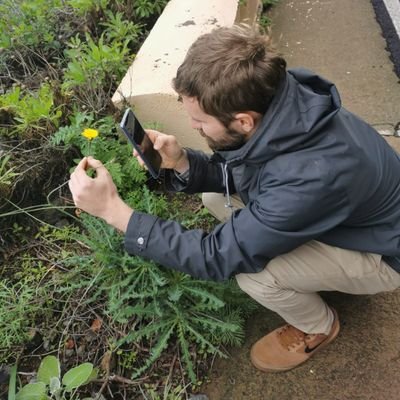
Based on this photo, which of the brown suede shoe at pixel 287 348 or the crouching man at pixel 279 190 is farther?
Answer: the brown suede shoe at pixel 287 348

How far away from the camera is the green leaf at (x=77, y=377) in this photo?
1868 mm

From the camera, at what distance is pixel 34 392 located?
1.89 meters

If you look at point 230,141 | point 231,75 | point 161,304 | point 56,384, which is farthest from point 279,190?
point 56,384

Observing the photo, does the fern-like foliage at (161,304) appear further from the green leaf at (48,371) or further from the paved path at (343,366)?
the green leaf at (48,371)

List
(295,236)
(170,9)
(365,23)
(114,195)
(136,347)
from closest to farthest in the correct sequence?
(295,236) < (114,195) < (136,347) < (170,9) < (365,23)

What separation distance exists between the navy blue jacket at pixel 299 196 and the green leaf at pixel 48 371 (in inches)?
25.6

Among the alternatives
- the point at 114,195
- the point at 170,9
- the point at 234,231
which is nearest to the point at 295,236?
the point at 234,231

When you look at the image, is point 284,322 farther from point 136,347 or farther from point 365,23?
point 365,23

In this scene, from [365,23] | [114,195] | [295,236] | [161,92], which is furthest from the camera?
[365,23]

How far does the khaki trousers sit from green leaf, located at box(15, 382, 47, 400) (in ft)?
3.09

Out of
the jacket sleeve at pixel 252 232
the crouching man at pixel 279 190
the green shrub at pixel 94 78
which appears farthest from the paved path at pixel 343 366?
the green shrub at pixel 94 78

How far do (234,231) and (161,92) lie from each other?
1.25 meters

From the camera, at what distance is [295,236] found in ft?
5.21

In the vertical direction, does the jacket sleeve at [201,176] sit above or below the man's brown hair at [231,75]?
below
